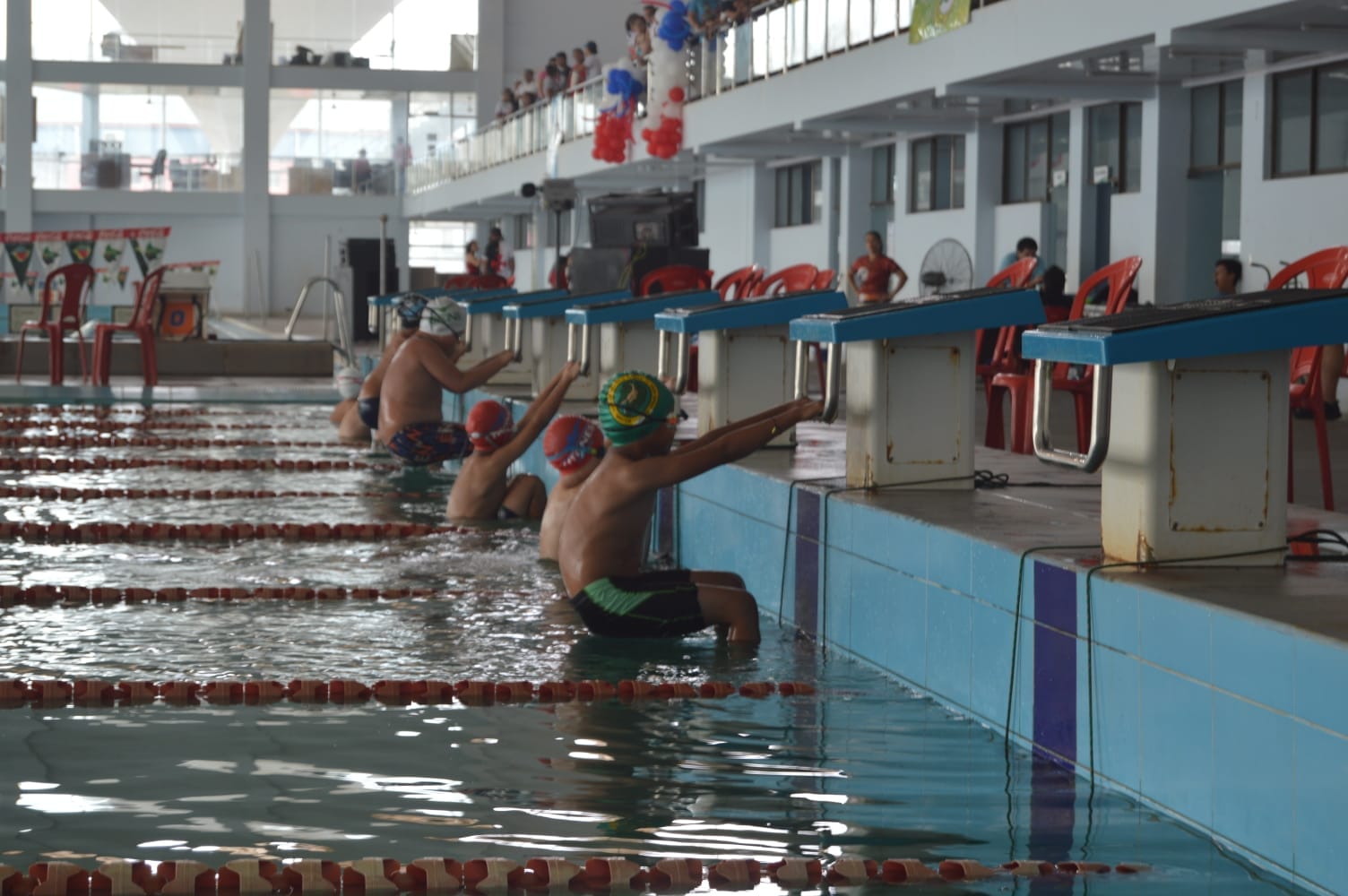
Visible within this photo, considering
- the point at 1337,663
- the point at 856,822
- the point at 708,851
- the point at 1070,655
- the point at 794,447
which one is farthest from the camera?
the point at 794,447

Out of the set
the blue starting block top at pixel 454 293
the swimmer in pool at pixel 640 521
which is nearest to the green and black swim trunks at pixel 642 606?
the swimmer in pool at pixel 640 521

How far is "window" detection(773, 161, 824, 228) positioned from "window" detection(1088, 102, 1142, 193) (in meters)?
7.18

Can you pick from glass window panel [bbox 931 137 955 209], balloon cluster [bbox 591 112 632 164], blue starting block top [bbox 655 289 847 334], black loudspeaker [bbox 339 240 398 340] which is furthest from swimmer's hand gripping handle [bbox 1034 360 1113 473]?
black loudspeaker [bbox 339 240 398 340]

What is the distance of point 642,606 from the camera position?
5598mm

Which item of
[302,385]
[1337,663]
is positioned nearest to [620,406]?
[1337,663]

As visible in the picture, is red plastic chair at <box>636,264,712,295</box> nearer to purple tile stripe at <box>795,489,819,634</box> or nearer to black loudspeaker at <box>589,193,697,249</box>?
black loudspeaker at <box>589,193,697,249</box>

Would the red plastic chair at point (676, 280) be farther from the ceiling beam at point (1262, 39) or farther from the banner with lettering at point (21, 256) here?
the banner with lettering at point (21, 256)

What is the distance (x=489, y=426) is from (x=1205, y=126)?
9158 millimetres

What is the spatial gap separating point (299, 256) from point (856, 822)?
4086 cm

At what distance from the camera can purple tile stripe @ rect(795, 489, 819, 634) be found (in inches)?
227

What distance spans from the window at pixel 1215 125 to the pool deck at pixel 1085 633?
9.04 meters

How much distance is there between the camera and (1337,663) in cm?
308

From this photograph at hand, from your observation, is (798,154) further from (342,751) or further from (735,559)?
(342,751)

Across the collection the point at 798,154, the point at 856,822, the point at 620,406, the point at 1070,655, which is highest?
the point at 798,154
